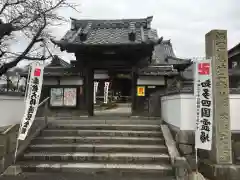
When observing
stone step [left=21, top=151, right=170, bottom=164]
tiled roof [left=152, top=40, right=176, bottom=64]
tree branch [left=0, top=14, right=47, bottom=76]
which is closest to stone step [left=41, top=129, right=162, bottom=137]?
stone step [left=21, top=151, right=170, bottom=164]

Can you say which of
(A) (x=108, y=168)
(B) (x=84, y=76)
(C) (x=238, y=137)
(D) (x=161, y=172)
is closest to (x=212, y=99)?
(C) (x=238, y=137)

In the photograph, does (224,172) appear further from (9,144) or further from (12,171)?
(9,144)

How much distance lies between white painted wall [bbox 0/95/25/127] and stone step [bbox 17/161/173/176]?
154 cm

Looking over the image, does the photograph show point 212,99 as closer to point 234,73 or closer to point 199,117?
point 199,117

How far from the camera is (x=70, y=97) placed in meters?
14.7

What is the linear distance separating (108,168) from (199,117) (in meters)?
2.76

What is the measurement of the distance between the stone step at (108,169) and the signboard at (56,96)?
318 inches

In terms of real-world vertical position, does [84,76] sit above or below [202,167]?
above

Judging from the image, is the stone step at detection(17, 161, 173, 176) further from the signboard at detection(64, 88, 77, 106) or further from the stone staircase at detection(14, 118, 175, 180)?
the signboard at detection(64, 88, 77, 106)

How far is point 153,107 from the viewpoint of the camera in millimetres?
12609

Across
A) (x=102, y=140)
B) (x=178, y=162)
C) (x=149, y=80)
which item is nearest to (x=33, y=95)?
(x=102, y=140)

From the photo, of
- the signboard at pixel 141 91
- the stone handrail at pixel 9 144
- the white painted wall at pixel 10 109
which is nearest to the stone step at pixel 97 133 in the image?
the stone handrail at pixel 9 144

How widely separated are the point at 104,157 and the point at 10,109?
327 centimetres

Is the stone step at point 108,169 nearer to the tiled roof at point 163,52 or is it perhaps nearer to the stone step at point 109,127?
the stone step at point 109,127
